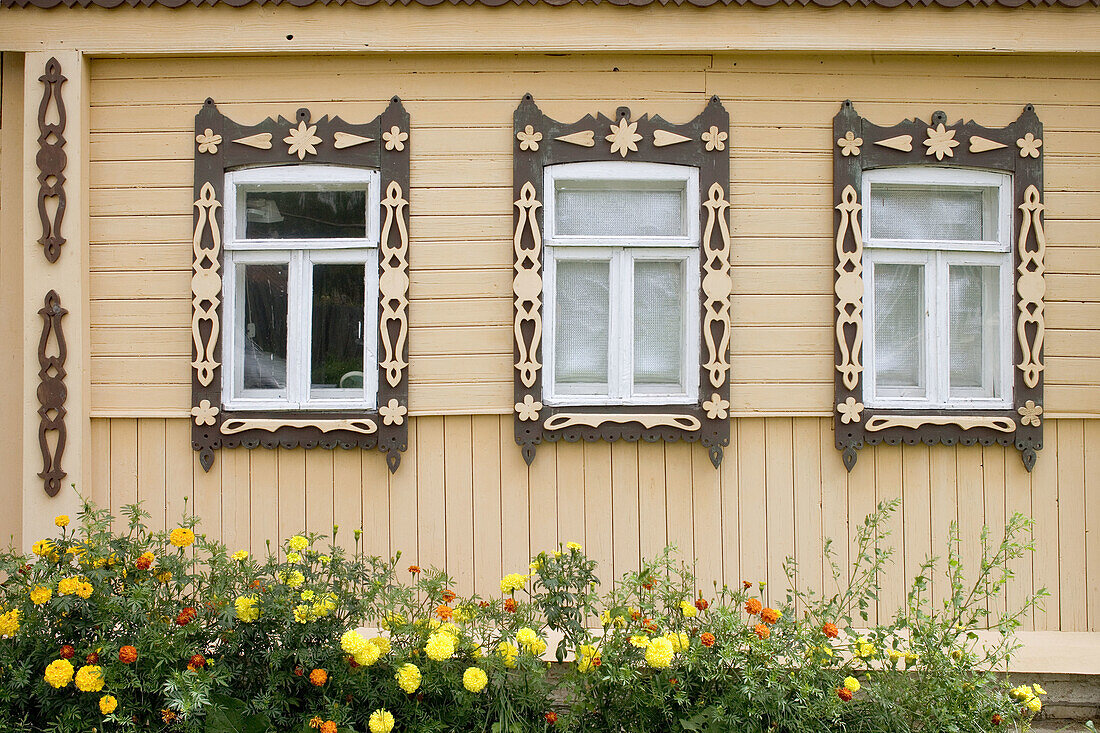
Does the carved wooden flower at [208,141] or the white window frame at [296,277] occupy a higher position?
the carved wooden flower at [208,141]

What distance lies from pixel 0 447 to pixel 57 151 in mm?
1556

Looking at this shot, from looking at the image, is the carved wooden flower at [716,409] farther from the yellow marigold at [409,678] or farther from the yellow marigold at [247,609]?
the yellow marigold at [247,609]

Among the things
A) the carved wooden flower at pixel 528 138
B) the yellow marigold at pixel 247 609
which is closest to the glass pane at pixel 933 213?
the carved wooden flower at pixel 528 138

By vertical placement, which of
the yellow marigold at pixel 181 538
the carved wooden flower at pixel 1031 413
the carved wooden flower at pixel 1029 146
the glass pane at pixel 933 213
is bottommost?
the yellow marigold at pixel 181 538

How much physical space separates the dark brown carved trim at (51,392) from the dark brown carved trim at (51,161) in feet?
0.91

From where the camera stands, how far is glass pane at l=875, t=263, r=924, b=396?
4.04 meters

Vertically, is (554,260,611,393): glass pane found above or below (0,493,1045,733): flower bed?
above

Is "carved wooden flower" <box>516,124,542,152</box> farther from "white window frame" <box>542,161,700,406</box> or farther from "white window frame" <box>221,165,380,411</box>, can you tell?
"white window frame" <box>221,165,380,411</box>

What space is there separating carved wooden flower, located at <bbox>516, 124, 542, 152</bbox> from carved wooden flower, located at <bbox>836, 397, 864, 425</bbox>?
6.76ft

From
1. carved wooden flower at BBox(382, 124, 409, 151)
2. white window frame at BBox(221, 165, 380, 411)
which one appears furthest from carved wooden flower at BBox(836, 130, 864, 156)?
white window frame at BBox(221, 165, 380, 411)

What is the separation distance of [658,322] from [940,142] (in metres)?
1.72

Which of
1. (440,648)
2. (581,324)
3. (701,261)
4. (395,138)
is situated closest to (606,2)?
(395,138)

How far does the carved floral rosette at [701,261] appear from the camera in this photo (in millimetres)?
3875

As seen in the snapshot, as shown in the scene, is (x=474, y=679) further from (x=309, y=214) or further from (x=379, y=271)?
(x=309, y=214)
